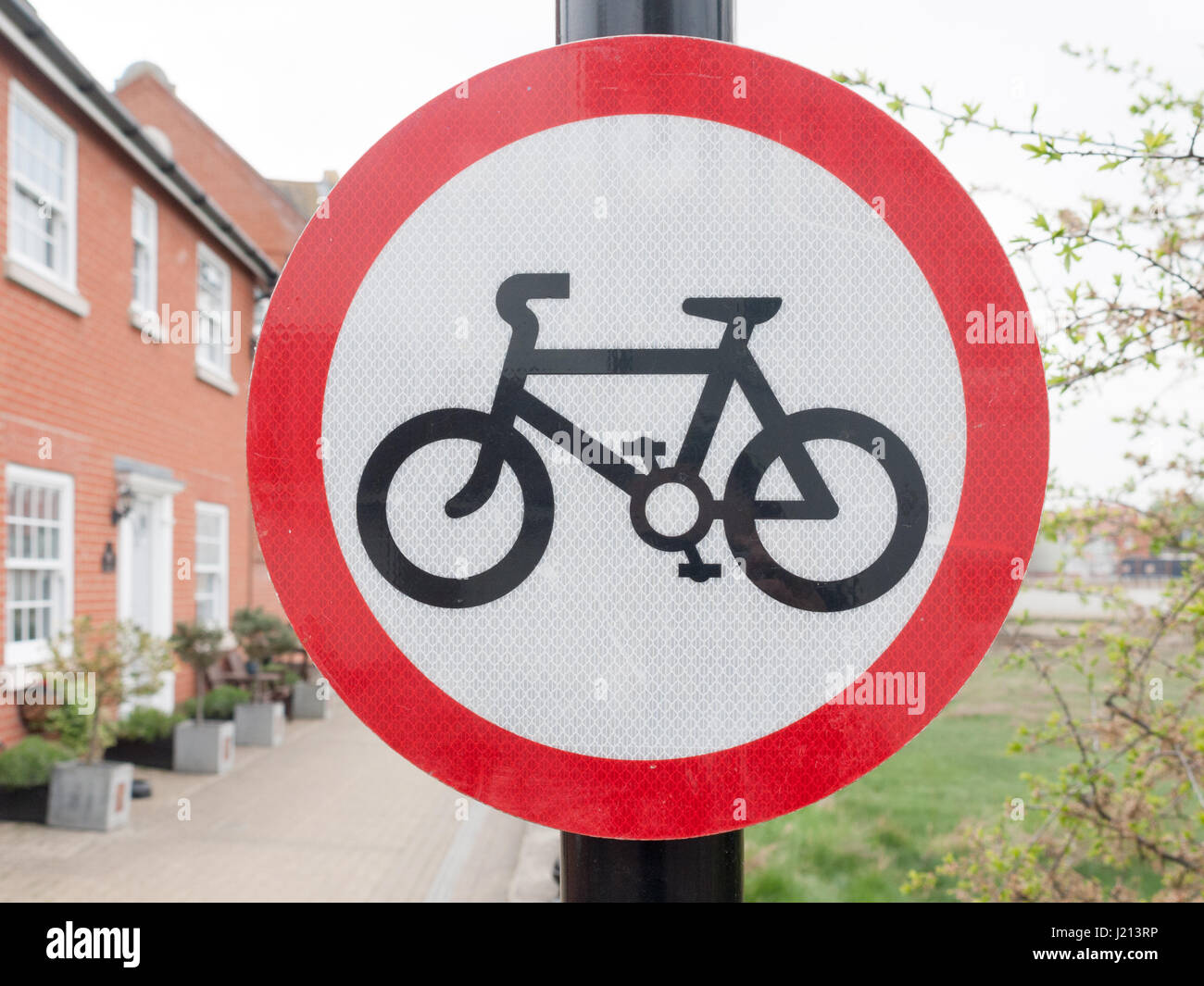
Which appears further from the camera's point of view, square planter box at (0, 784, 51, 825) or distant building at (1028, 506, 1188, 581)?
square planter box at (0, 784, 51, 825)

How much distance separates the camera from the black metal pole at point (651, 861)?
3.38ft

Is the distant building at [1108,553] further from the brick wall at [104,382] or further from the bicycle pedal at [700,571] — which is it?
the brick wall at [104,382]

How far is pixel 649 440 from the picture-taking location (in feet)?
3.28

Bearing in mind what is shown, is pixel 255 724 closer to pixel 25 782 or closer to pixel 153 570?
pixel 153 570

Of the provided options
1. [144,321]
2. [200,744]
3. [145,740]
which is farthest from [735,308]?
[144,321]

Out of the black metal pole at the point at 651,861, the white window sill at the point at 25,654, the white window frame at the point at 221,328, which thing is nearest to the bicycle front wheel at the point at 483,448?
the black metal pole at the point at 651,861

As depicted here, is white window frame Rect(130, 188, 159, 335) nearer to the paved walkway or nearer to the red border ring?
the paved walkway

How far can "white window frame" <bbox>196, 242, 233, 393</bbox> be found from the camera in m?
13.4

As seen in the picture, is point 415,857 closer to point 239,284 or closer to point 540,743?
point 540,743

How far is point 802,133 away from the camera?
103 cm

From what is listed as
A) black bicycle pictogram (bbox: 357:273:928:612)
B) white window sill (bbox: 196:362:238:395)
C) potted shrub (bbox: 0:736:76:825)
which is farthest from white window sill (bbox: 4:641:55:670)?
black bicycle pictogram (bbox: 357:273:928:612)

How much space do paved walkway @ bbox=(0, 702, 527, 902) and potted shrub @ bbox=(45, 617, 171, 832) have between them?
0.19 metres

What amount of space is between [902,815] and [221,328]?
38.9ft
